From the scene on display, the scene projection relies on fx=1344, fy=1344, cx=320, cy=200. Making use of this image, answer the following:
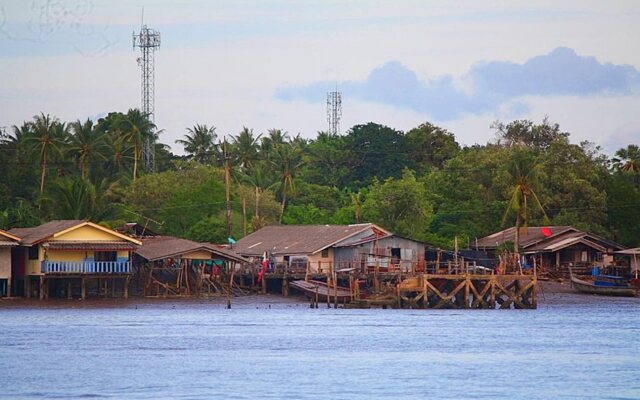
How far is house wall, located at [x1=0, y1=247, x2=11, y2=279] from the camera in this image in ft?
247

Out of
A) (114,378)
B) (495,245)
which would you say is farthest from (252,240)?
(114,378)

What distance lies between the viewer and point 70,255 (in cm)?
7669

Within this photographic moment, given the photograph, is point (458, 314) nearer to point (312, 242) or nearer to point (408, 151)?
point (312, 242)

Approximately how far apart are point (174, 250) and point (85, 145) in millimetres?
28512

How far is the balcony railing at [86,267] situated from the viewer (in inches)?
2970

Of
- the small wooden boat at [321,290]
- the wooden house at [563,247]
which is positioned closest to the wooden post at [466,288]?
the small wooden boat at [321,290]

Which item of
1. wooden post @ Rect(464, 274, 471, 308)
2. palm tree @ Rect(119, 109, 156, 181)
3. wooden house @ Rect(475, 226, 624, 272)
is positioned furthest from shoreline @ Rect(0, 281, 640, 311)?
palm tree @ Rect(119, 109, 156, 181)

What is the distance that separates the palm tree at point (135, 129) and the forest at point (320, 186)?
0.37 feet

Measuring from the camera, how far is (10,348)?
169 ft

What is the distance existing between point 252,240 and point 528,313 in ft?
83.9

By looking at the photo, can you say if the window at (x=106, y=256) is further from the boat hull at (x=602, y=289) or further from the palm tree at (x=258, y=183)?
the boat hull at (x=602, y=289)

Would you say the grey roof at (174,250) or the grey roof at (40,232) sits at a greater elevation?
the grey roof at (40,232)

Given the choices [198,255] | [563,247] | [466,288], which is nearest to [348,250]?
[198,255]

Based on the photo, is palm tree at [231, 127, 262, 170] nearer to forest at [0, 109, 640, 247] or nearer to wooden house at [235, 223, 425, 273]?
forest at [0, 109, 640, 247]
